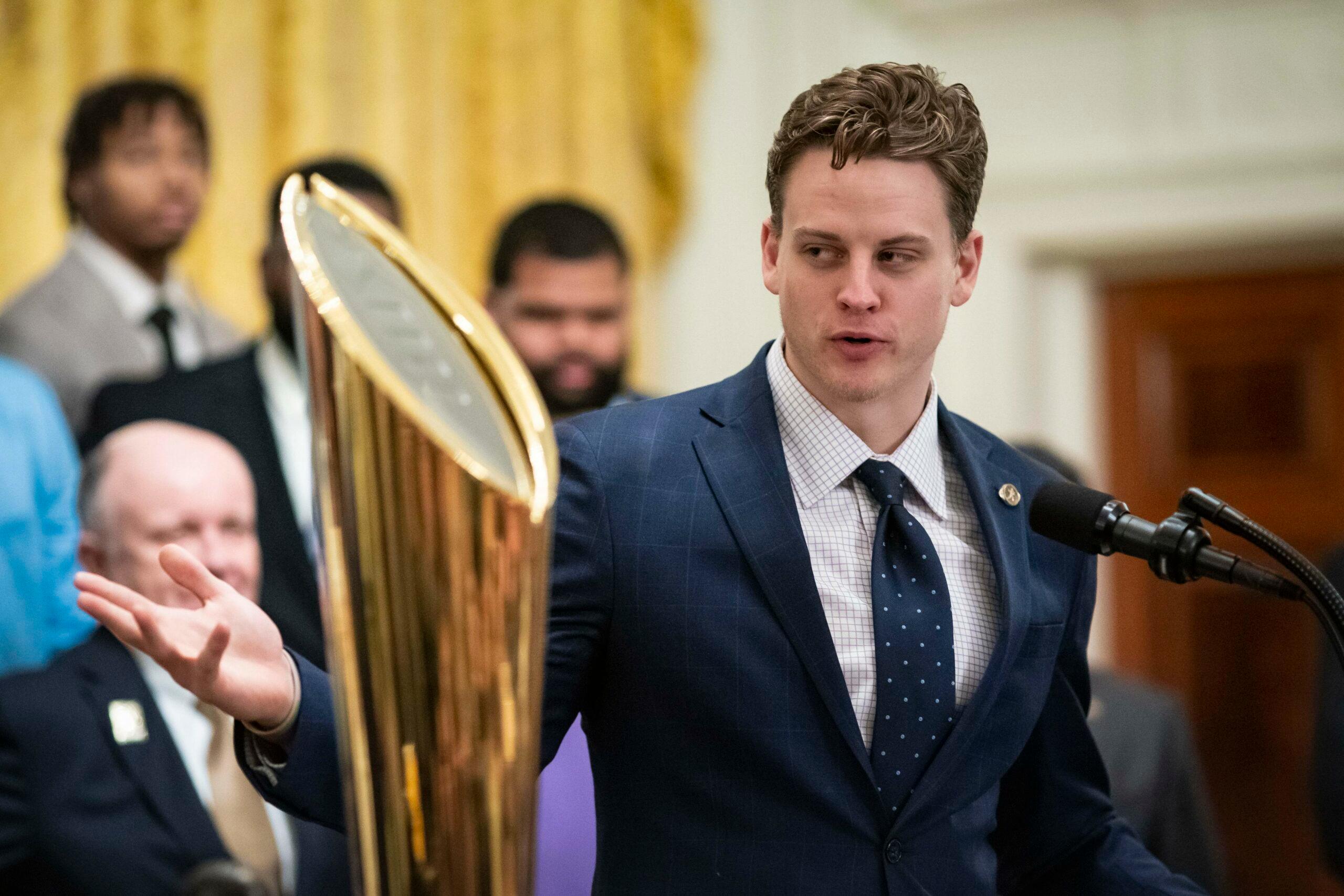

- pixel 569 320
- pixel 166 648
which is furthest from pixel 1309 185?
pixel 166 648

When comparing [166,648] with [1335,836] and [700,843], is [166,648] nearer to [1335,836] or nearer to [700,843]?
[700,843]

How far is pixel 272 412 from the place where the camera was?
8.80 feet

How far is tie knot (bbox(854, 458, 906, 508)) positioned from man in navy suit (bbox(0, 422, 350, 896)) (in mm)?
1097

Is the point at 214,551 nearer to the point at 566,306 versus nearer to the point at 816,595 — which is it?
the point at 566,306

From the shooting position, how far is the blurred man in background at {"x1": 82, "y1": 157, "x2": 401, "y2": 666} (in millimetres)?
2486

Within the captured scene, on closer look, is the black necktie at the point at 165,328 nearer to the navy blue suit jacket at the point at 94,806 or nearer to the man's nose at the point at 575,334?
the man's nose at the point at 575,334

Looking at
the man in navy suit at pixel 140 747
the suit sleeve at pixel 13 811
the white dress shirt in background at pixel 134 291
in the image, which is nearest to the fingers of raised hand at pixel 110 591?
the man in navy suit at pixel 140 747

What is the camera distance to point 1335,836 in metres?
2.44

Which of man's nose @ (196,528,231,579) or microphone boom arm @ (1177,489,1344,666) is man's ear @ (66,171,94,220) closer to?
man's nose @ (196,528,231,579)

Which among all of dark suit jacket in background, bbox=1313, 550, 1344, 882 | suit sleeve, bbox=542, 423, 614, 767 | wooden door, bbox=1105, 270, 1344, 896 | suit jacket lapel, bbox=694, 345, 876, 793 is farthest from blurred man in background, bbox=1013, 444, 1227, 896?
suit sleeve, bbox=542, 423, 614, 767

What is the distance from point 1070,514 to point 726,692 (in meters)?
0.30

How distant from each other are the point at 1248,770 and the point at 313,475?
3.54 metres

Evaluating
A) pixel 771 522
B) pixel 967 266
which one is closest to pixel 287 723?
pixel 771 522

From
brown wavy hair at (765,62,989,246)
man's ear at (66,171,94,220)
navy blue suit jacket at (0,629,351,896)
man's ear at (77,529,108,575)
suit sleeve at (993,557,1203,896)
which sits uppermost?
man's ear at (66,171,94,220)
